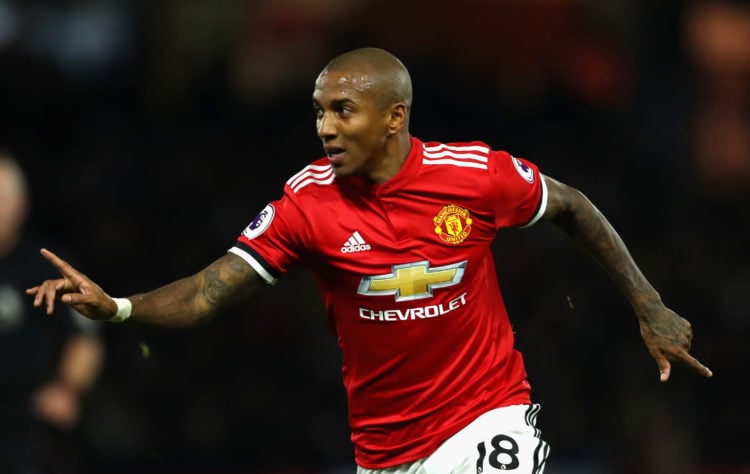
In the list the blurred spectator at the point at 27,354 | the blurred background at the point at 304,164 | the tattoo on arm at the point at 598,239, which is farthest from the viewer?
the blurred background at the point at 304,164

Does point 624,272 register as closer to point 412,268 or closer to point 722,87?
point 412,268

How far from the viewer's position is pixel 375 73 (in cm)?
502

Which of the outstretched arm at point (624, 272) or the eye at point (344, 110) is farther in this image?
the outstretched arm at point (624, 272)

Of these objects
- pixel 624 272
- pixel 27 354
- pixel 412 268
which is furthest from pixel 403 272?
pixel 27 354

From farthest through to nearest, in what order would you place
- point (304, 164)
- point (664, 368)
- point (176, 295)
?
point (304, 164) < point (664, 368) < point (176, 295)

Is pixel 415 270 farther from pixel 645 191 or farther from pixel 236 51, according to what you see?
pixel 236 51

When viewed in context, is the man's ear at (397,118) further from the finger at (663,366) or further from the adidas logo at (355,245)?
the finger at (663,366)

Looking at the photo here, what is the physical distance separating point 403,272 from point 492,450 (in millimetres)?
749

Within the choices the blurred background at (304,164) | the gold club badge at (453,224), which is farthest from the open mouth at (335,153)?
the blurred background at (304,164)

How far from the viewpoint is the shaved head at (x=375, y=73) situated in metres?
4.98

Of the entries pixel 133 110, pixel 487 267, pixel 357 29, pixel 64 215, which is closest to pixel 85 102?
pixel 133 110

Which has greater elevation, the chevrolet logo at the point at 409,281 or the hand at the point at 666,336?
the chevrolet logo at the point at 409,281

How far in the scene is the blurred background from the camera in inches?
402

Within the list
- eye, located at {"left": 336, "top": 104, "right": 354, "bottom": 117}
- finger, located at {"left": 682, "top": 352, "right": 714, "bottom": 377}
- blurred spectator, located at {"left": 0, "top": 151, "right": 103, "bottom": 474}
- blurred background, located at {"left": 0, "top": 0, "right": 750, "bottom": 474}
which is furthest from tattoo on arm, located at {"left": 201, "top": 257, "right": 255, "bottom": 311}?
blurred background, located at {"left": 0, "top": 0, "right": 750, "bottom": 474}
